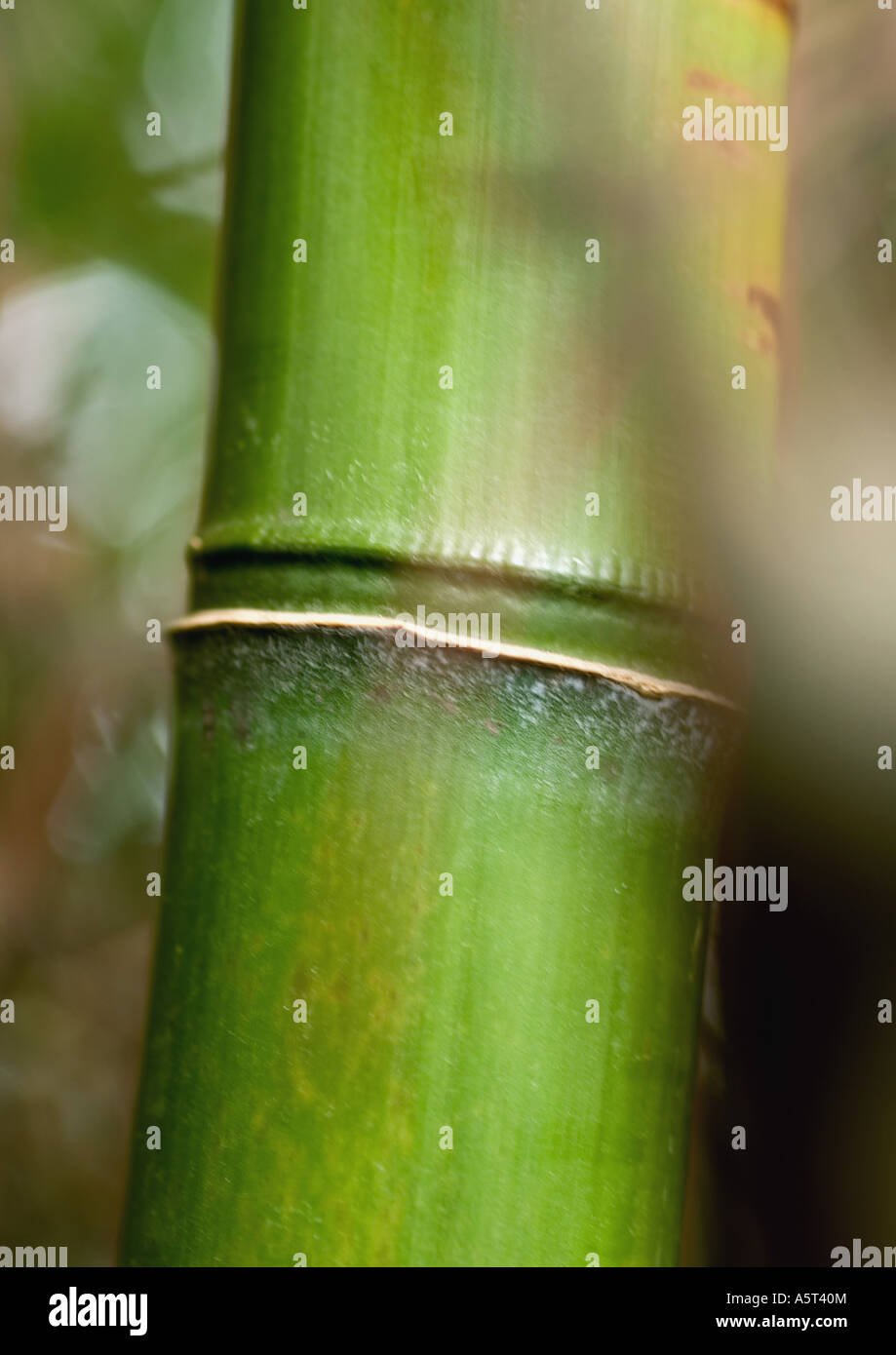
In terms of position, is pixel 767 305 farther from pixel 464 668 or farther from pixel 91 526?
pixel 91 526

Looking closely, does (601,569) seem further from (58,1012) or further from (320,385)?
(58,1012)

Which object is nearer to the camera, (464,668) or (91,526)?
(464,668)

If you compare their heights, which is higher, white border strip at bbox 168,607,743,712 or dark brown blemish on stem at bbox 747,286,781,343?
dark brown blemish on stem at bbox 747,286,781,343

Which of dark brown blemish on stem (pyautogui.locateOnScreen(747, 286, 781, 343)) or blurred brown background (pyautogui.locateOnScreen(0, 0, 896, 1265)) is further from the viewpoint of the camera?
blurred brown background (pyautogui.locateOnScreen(0, 0, 896, 1265))

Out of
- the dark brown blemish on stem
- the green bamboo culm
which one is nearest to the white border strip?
the green bamboo culm

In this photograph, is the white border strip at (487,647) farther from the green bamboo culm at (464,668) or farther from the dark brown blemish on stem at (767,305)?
the dark brown blemish on stem at (767,305)

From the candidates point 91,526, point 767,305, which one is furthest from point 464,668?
point 91,526

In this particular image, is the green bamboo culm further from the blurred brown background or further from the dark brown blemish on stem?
the blurred brown background

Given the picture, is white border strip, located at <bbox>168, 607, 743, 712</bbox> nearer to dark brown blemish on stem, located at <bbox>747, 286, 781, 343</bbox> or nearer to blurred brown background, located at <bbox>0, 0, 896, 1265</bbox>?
dark brown blemish on stem, located at <bbox>747, 286, 781, 343</bbox>
